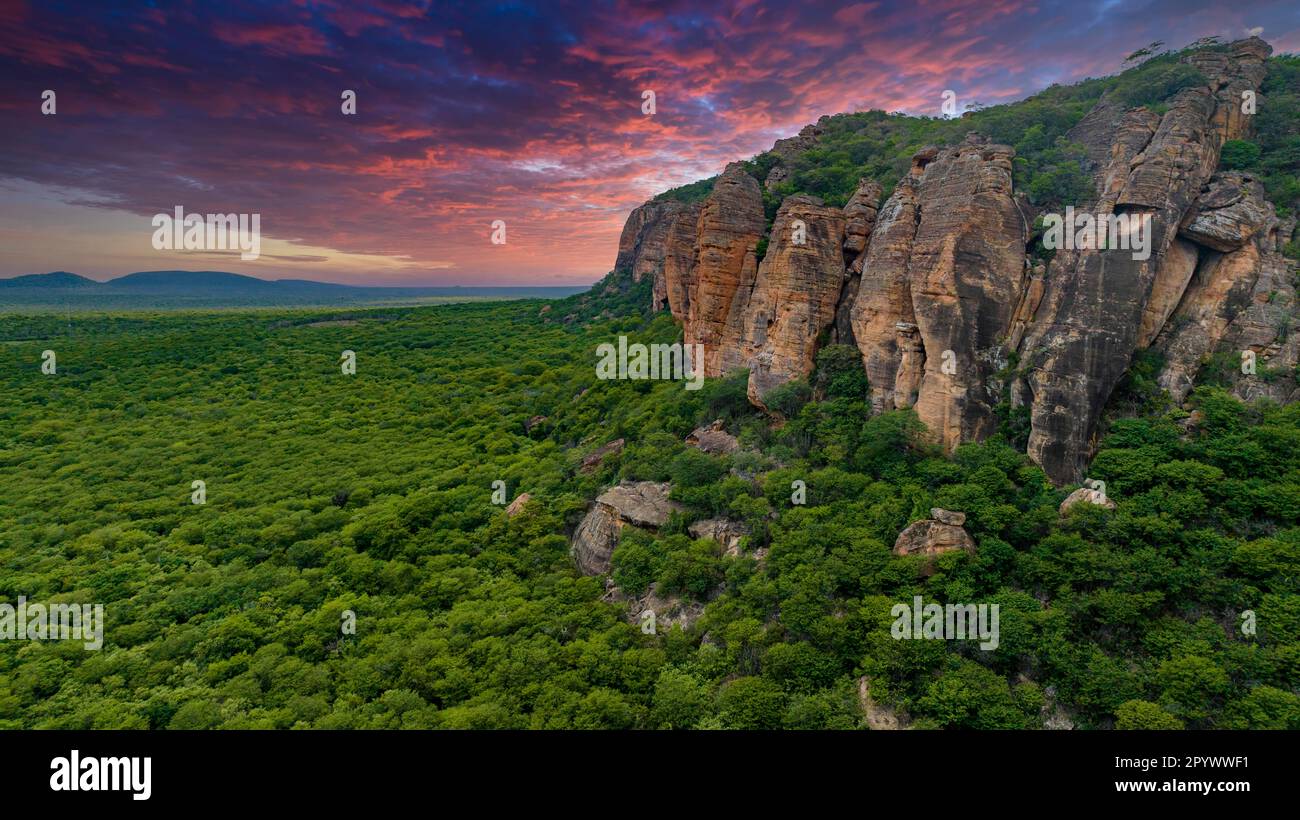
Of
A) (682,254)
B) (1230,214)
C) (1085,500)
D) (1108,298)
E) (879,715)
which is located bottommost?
(879,715)

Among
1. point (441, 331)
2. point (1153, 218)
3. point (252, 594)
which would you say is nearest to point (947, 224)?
point (1153, 218)

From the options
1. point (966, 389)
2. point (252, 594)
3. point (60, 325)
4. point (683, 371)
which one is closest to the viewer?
point (966, 389)

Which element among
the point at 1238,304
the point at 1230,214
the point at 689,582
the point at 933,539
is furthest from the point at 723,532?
the point at 1230,214

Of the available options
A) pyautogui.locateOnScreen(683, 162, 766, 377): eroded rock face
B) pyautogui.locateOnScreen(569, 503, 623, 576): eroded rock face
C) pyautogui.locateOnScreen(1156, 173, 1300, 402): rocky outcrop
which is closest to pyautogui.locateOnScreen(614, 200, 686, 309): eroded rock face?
pyautogui.locateOnScreen(683, 162, 766, 377): eroded rock face

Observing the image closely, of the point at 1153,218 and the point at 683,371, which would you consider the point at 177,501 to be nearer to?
the point at 683,371

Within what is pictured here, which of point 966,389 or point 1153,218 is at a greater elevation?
point 1153,218

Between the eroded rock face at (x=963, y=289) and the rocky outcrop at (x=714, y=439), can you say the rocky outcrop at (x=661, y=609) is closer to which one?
the rocky outcrop at (x=714, y=439)

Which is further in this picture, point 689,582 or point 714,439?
point 714,439

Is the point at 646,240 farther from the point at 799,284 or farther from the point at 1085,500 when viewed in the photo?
the point at 1085,500
